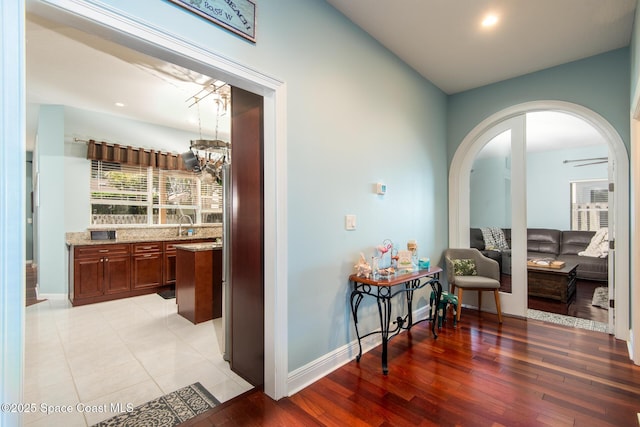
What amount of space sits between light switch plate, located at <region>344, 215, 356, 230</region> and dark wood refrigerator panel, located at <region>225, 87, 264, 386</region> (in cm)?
77

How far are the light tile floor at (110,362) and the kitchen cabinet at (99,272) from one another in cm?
39

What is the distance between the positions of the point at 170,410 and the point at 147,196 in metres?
4.58

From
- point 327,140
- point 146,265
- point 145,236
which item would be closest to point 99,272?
point 146,265

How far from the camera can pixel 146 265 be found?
488 cm

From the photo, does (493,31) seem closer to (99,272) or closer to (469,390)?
(469,390)

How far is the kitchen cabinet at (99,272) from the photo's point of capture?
4.24 m

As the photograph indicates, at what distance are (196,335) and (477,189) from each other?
4050mm

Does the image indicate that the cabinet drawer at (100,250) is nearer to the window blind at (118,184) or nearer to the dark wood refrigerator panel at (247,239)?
the window blind at (118,184)

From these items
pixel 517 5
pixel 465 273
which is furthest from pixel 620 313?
pixel 517 5

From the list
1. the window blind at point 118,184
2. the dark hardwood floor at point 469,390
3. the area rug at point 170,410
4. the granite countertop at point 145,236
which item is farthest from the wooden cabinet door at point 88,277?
the dark hardwood floor at point 469,390

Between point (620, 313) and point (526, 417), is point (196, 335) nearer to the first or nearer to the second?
point (526, 417)

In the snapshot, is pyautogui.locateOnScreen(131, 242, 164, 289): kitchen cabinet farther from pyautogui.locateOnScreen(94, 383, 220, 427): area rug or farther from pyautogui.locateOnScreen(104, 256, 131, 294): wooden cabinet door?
pyautogui.locateOnScreen(94, 383, 220, 427): area rug

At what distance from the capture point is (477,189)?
4.13 m

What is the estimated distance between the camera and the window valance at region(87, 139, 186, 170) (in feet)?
15.9
